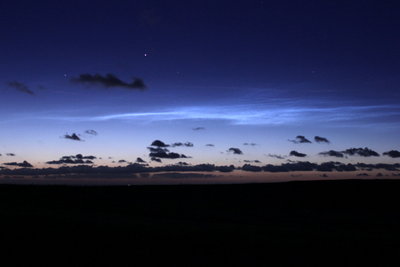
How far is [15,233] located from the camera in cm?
2261

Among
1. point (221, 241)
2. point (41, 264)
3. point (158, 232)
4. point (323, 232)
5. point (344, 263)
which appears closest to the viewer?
point (41, 264)

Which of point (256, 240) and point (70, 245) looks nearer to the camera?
point (70, 245)

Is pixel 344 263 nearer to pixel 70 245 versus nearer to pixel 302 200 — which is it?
pixel 70 245

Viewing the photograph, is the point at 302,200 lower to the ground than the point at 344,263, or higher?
higher

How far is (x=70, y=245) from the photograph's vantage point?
19.8 metres

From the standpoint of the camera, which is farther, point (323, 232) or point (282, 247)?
point (323, 232)

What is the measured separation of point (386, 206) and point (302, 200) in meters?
11.3

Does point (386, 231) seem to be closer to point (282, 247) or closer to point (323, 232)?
point (323, 232)

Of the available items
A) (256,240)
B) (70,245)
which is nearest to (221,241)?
(256,240)

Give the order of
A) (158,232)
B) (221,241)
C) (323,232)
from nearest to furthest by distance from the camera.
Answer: (221,241), (158,232), (323,232)

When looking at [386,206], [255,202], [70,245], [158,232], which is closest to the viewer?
[70,245]

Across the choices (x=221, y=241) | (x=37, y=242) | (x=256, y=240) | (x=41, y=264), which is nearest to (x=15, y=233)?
(x=37, y=242)

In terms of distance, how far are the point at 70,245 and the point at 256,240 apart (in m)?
9.98

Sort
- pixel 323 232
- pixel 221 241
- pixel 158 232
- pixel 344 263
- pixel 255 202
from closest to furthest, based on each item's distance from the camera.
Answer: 1. pixel 344 263
2. pixel 221 241
3. pixel 158 232
4. pixel 323 232
5. pixel 255 202
